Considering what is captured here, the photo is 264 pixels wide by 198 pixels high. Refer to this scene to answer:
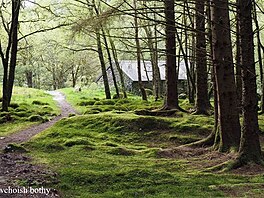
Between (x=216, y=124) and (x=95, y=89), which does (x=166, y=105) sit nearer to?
(x=216, y=124)

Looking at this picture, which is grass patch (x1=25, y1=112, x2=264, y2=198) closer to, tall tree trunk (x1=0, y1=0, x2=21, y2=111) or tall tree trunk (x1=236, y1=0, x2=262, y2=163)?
tall tree trunk (x1=236, y1=0, x2=262, y2=163)

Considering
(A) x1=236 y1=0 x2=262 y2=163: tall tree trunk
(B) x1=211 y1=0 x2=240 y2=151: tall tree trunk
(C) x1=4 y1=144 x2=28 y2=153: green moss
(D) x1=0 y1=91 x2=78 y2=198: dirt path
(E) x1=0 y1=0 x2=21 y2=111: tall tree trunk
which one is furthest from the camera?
Result: (E) x1=0 y1=0 x2=21 y2=111: tall tree trunk

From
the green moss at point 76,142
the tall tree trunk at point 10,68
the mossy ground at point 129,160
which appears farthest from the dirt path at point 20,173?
the tall tree trunk at point 10,68

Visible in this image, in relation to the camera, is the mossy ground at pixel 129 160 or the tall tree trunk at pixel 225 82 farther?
the tall tree trunk at pixel 225 82

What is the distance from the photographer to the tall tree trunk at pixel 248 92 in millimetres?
5926

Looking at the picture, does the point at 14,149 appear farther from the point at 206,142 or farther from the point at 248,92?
the point at 248,92

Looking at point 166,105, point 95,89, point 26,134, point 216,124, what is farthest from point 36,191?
point 95,89

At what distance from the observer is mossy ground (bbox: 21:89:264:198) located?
520cm

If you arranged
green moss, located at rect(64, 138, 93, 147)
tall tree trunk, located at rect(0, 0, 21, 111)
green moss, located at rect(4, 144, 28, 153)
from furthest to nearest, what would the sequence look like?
tall tree trunk, located at rect(0, 0, 21, 111)
green moss, located at rect(64, 138, 93, 147)
green moss, located at rect(4, 144, 28, 153)

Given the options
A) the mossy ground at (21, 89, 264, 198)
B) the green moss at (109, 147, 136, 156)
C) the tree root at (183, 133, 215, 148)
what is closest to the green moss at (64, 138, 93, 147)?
the mossy ground at (21, 89, 264, 198)

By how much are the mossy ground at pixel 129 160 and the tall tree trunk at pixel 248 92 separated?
675 millimetres

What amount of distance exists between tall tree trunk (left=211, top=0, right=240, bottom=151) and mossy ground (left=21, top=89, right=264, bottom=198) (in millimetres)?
637

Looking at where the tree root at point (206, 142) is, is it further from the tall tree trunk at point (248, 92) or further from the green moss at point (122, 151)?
the tall tree trunk at point (248, 92)

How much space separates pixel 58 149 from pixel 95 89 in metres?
27.0
